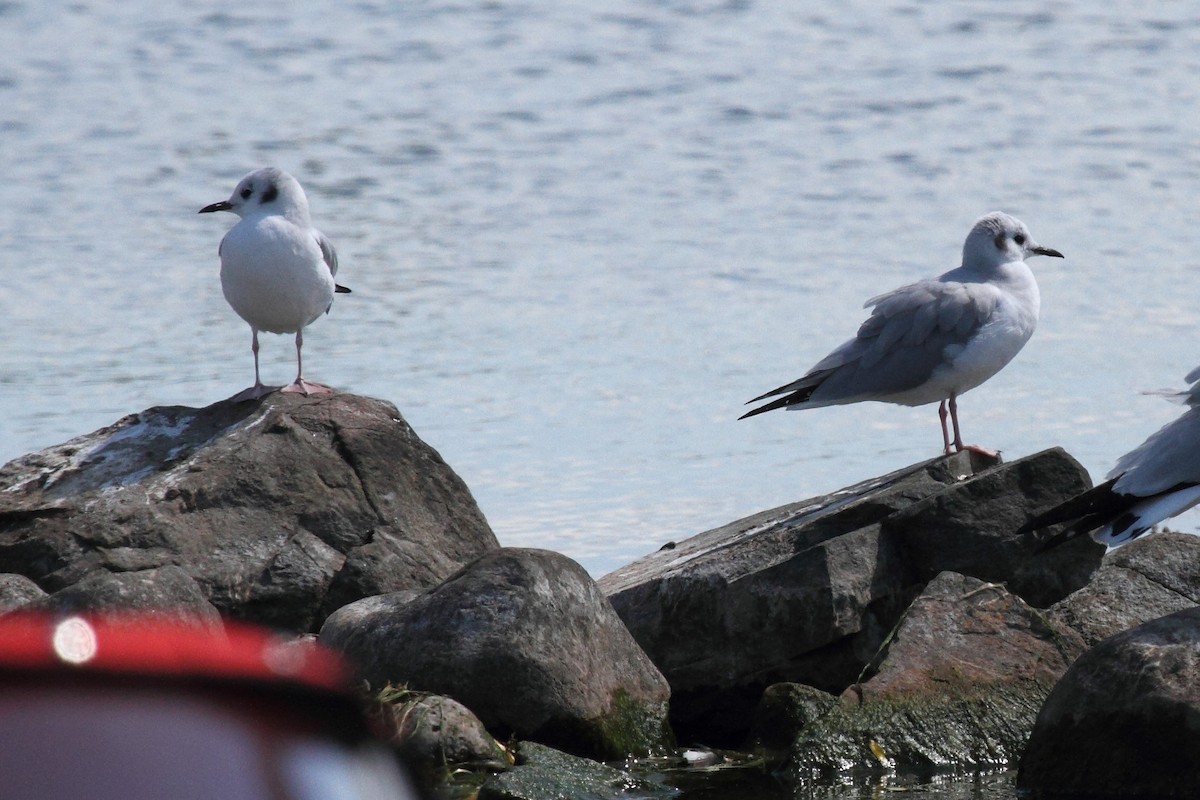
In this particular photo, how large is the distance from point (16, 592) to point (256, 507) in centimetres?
117

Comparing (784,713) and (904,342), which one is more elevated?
(904,342)

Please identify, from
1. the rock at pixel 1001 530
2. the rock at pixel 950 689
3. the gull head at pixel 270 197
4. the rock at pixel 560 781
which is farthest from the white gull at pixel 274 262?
the rock at pixel 950 689

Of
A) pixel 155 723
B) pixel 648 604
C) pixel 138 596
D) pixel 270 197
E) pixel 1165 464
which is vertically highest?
pixel 155 723

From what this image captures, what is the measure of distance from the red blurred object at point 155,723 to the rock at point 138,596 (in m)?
4.47

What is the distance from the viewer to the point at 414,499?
8289 mm

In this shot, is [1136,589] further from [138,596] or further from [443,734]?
[138,596]

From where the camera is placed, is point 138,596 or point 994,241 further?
point 994,241

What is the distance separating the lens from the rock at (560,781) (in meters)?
6.30

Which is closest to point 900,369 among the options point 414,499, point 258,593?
point 414,499

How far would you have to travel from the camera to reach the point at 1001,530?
766 cm

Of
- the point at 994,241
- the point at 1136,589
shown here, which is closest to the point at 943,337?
the point at 994,241

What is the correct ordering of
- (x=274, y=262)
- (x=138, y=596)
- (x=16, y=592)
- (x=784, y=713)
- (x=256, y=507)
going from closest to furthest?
(x=138, y=596), (x=784, y=713), (x=16, y=592), (x=256, y=507), (x=274, y=262)

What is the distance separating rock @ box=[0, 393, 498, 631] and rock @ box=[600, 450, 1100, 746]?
1.04 meters

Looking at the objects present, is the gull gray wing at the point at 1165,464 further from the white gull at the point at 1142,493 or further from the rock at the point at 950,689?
the rock at the point at 950,689
